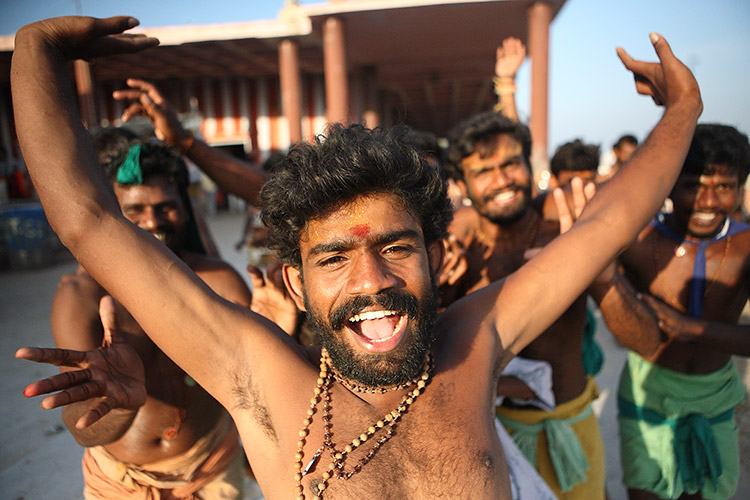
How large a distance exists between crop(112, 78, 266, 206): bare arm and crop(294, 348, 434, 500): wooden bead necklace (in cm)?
116

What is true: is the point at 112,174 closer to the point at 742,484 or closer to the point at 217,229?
the point at 742,484

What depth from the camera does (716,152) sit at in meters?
2.23

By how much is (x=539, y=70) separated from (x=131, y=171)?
646 cm

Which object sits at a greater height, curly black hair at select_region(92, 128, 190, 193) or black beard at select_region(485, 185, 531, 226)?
curly black hair at select_region(92, 128, 190, 193)

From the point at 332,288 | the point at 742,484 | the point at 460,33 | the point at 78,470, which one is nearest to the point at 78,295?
the point at 332,288

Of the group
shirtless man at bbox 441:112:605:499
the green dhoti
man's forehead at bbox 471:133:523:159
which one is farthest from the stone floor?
man's forehead at bbox 471:133:523:159

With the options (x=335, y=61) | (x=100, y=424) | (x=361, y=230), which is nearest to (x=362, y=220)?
(x=361, y=230)

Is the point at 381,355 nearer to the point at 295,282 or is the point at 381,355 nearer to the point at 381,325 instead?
the point at 381,325

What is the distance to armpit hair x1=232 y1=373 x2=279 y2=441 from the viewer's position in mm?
1347

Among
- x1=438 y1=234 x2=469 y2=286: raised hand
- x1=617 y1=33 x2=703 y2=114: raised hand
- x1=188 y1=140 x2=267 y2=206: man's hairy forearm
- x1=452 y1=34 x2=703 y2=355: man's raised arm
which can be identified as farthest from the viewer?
x1=188 y1=140 x2=267 y2=206: man's hairy forearm

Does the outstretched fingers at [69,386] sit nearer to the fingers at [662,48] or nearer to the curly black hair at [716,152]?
the fingers at [662,48]

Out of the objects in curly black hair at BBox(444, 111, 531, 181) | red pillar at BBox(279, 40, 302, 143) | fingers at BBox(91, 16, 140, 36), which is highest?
red pillar at BBox(279, 40, 302, 143)

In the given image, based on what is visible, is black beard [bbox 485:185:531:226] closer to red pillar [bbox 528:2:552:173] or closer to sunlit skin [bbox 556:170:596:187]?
sunlit skin [bbox 556:170:596:187]

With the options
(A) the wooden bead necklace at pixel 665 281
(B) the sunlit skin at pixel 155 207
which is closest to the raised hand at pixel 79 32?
(B) the sunlit skin at pixel 155 207
